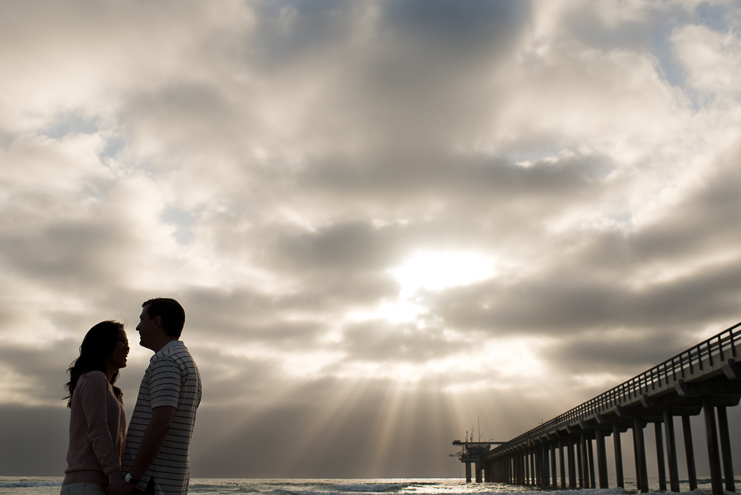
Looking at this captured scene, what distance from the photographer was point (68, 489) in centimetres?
347

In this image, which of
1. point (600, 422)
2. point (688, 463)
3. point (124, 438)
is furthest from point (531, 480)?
point (124, 438)

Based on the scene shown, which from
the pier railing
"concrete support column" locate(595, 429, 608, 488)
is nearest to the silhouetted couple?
the pier railing

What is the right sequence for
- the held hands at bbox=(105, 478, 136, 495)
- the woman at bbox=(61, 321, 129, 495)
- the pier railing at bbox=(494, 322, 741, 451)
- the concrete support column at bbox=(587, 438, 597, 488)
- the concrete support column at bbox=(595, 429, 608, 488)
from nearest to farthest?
the held hands at bbox=(105, 478, 136, 495), the woman at bbox=(61, 321, 129, 495), the pier railing at bbox=(494, 322, 741, 451), the concrete support column at bbox=(595, 429, 608, 488), the concrete support column at bbox=(587, 438, 597, 488)

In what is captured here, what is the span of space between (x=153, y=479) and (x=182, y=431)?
31cm

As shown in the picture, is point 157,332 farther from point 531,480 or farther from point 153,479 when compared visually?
point 531,480

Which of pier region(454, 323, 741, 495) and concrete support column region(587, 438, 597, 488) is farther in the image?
concrete support column region(587, 438, 597, 488)

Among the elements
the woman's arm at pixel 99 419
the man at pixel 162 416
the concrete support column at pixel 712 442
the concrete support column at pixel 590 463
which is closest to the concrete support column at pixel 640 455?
the concrete support column at pixel 712 442

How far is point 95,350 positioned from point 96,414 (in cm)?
44

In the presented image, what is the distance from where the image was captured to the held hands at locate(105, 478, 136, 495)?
132 inches

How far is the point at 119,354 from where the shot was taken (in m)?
3.90

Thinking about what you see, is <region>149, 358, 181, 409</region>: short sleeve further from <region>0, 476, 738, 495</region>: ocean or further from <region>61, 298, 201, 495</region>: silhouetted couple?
<region>0, 476, 738, 495</region>: ocean

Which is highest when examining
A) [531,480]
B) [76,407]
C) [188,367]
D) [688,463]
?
[188,367]

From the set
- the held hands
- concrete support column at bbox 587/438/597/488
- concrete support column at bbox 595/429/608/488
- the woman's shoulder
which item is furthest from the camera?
concrete support column at bbox 587/438/597/488

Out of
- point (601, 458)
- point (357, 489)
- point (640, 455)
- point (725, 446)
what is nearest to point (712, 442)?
point (725, 446)
